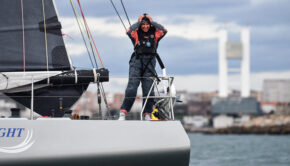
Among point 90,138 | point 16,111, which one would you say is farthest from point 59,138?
point 16,111

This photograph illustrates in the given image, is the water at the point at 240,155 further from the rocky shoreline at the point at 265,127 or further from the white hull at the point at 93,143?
the rocky shoreline at the point at 265,127

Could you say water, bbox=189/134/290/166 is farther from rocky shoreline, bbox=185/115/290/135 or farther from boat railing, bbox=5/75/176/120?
rocky shoreline, bbox=185/115/290/135

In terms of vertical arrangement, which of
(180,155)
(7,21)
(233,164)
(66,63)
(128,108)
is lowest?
(233,164)

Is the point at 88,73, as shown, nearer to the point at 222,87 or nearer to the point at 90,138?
the point at 90,138

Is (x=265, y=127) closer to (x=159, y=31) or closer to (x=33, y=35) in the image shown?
(x=33, y=35)

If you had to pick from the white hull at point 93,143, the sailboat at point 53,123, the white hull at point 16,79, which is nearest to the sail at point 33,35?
the sailboat at point 53,123

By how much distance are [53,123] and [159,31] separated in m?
1.86

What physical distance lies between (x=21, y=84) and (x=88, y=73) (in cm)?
85

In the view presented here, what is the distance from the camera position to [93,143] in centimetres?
698

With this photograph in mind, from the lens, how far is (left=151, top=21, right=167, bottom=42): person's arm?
25.6 feet

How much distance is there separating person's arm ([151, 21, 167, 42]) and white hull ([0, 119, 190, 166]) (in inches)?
46.0

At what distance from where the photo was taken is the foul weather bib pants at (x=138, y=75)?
782 cm

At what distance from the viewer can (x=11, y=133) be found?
681cm

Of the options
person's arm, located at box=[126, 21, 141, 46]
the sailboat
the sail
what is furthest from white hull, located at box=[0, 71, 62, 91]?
person's arm, located at box=[126, 21, 141, 46]
